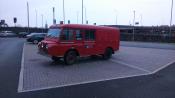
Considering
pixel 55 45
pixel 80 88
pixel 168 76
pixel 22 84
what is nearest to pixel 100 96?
pixel 80 88

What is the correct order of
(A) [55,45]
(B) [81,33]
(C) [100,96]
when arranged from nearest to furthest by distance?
(C) [100,96] < (A) [55,45] < (B) [81,33]

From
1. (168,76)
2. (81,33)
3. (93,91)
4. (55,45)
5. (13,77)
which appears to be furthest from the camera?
(81,33)

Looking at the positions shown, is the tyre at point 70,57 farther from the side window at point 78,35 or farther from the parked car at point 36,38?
the parked car at point 36,38

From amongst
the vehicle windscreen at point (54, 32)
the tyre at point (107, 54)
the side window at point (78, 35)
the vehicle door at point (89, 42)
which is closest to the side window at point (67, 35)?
the vehicle windscreen at point (54, 32)

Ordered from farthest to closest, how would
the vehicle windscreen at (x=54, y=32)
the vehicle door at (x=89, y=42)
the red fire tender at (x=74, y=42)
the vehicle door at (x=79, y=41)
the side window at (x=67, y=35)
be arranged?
the vehicle door at (x=89, y=42)
the vehicle door at (x=79, y=41)
the vehicle windscreen at (x=54, y=32)
the side window at (x=67, y=35)
the red fire tender at (x=74, y=42)

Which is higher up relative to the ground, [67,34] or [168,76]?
[67,34]

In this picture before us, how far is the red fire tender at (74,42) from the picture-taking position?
16.5 meters

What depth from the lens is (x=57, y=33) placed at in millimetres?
16859

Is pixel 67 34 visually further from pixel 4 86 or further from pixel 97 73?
pixel 4 86

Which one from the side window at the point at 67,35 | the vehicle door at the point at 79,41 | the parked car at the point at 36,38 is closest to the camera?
the side window at the point at 67,35

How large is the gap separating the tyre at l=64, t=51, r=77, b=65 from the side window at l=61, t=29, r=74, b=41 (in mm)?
820

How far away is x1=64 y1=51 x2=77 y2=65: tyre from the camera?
55.4ft

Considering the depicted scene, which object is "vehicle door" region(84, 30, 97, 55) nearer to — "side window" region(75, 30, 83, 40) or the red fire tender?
the red fire tender

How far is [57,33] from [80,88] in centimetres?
697
